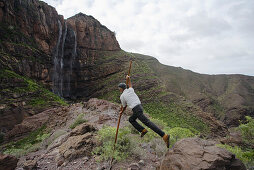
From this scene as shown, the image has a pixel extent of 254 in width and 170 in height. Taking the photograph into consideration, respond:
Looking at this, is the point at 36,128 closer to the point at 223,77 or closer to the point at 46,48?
the point at 46,48

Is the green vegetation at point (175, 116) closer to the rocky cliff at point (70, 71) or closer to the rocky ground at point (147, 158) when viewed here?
the rocky cliff at point (70, 71)

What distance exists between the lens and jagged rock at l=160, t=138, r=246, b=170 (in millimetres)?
2541

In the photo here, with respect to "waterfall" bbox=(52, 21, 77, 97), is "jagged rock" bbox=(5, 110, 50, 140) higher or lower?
lower

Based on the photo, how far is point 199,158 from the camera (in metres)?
2.68

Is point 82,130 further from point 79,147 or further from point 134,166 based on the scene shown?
point 134,166

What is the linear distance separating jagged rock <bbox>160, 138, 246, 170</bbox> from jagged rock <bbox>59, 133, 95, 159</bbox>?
7.66 feet

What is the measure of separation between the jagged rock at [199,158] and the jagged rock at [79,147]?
234 cm

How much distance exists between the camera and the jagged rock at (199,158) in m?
2.54

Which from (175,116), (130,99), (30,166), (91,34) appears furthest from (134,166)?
(91,34)

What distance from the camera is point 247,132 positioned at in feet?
30.0

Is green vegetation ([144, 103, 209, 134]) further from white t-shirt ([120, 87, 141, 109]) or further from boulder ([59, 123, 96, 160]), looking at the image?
white t-shirt ([120, 87, 141, 109])

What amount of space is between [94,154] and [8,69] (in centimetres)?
2214

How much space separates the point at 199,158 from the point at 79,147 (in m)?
3.36

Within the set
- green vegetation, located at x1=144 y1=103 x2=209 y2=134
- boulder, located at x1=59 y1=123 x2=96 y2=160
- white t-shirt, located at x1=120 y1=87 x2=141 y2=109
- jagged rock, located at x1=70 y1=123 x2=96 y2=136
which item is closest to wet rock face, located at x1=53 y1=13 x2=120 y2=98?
green vegetation, located at x1=144 y1=103 x2=209 y2=134
